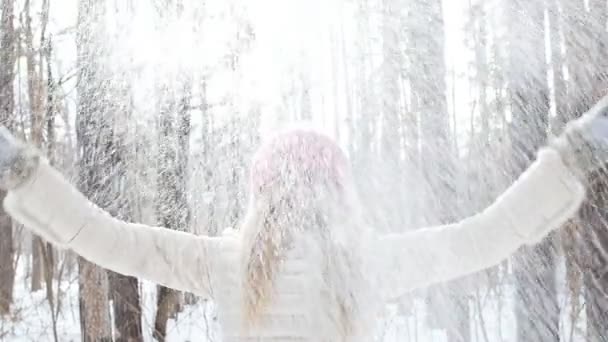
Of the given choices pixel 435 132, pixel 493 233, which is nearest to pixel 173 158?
pixel 435 132

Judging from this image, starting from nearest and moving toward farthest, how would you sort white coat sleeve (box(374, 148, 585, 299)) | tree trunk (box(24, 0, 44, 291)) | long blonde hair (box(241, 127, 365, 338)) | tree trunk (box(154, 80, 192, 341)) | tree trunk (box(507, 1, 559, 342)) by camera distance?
white coat sleeve (box(374, 148, 585, 299)), long blonde hair (box(241, 127, 365, 338)), tree trunk (box(507, 1, 559, 342)), tree trunk (box(154, 80, 192, 341)), tree trunk (box(24, 0, 44, 291))

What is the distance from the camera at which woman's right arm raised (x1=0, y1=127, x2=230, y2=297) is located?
1.84 meters

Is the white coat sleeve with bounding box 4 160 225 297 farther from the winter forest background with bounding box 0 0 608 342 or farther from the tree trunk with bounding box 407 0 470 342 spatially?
the tree trunk with bounding box 407 0 470 342

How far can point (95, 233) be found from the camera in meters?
1.88

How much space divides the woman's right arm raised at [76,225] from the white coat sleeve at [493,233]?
606 millimetres

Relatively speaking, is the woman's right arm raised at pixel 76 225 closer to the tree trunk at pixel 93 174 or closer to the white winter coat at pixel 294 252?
the white winter coat at pixel 294 252

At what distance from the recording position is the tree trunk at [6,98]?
832 centimetres

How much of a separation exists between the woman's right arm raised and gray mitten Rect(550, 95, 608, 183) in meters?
1.05

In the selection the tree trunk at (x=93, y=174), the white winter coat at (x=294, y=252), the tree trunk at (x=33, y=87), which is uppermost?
the tree trunk at (x=33, y=87)

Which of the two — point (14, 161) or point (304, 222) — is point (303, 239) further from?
point (14, 161)

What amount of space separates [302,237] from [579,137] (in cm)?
81

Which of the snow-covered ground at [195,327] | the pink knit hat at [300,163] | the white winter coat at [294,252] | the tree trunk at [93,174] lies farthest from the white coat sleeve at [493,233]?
the snow-covered ground at [195,327]

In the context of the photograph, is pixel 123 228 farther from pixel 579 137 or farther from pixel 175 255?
pixel 579 137

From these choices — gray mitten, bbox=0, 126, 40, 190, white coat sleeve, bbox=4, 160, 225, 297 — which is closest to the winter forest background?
white coat sleeve, bbox=4, 160, 225, 297
